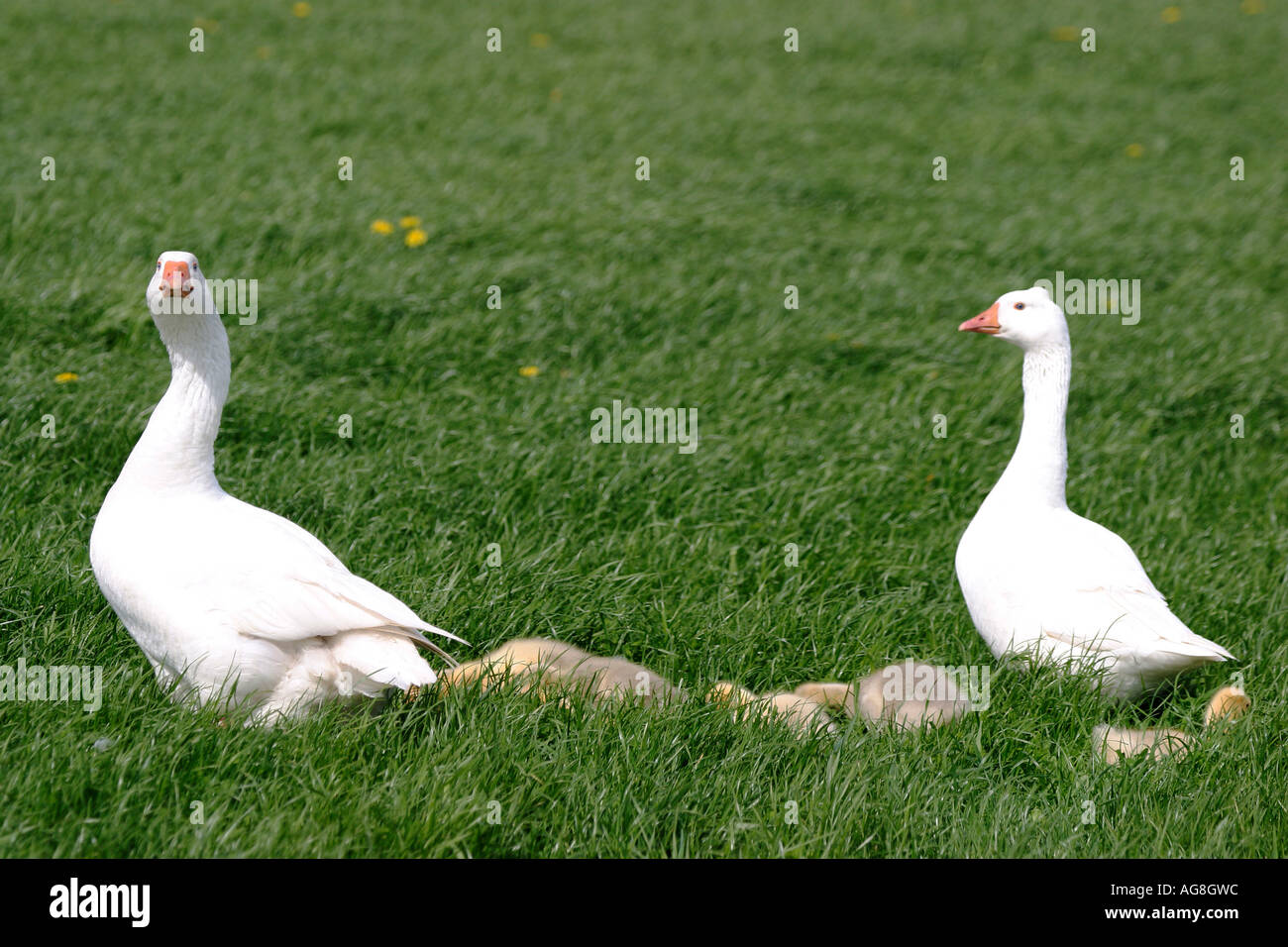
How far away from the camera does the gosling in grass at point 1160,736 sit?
11.9 feet

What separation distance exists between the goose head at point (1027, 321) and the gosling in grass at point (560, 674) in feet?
5.70

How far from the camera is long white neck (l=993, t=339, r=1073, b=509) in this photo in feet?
14.1

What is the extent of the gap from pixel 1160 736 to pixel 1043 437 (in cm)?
113

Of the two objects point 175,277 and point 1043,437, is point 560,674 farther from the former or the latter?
point 1043,437

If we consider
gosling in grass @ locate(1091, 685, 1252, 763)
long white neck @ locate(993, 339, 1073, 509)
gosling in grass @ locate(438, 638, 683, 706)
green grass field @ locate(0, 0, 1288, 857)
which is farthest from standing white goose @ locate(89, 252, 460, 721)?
long white neck @ locate(993, 339, 1073, 509)

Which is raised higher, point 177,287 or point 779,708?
point 177,287

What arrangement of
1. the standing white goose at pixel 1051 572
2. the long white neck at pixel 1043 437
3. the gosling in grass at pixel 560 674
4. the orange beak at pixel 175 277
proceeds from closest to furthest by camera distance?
the orange beak at pixel 175 277 → the gosling in grass at pixel 560 674 → the standing white goose at pixel 1051 572 → the long white neck at pixel 1043 437

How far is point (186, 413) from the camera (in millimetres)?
3561

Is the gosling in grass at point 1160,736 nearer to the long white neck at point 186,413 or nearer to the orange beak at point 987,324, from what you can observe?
the orange beak at point 987,324

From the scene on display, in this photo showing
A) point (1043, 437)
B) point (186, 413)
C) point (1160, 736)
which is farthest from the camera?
point (1043, 437)

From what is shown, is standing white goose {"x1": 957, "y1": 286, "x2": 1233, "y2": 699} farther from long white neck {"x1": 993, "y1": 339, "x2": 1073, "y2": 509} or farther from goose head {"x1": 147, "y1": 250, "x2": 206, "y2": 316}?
goose head {"x1": 147, "y1": 250, "x2": 206, "y2": 316}

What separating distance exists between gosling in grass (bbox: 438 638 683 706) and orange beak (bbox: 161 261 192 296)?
1.32 meters

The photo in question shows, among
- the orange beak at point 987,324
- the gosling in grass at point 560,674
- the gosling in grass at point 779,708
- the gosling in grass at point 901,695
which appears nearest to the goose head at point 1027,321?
the orange beak at point 987,324

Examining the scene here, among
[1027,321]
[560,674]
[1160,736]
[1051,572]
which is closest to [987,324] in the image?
[1027,321]
